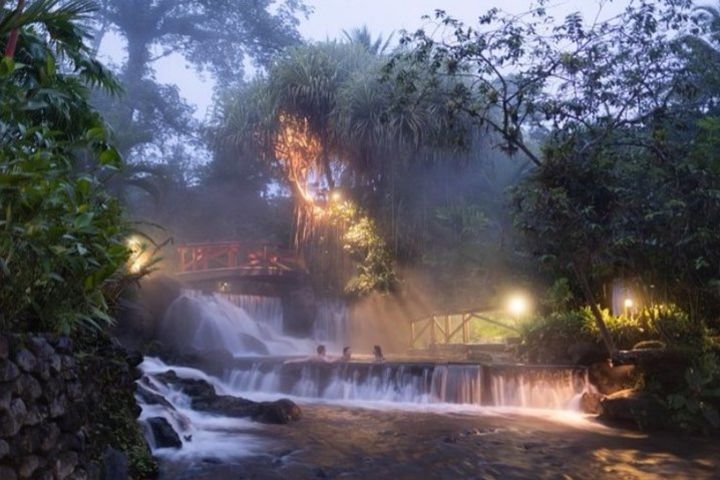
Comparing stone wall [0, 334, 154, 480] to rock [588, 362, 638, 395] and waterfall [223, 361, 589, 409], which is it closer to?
waterfall [223, 361, 589, 409]

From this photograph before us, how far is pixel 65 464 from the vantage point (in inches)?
168

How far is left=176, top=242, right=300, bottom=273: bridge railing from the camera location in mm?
Answer: 21891

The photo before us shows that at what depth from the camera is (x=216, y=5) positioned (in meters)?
39.3

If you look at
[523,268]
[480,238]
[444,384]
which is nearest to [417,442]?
[444,384]

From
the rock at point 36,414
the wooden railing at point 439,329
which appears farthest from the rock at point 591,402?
the wooden railing at point 439,329

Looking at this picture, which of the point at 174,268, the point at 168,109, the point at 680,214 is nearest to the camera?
the point at 680,214

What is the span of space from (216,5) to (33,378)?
3972 cm

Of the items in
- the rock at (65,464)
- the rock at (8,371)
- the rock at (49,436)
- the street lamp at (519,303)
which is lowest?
the rock at (65,464)

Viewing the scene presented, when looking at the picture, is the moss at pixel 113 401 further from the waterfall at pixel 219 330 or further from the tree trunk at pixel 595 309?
the waterfall at pixel 219 330

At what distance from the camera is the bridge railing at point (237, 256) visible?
21891 millimetres

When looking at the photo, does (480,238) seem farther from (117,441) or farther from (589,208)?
(117,441)

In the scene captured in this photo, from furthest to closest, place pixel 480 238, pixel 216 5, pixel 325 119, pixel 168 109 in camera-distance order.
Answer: pixel 216 5 → pixel 168 109 → pixel 325 119 → pixel 480 238

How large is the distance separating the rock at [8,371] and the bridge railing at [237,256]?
1787cm

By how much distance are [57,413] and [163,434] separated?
356cm
